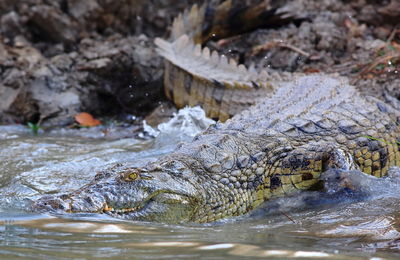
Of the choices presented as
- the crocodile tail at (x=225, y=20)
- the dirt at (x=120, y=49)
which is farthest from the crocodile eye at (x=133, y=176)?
the crocodile tail at (x=225, y=20)

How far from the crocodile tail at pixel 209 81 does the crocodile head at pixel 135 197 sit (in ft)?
7.95

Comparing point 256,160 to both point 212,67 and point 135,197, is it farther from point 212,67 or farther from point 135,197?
point 212,67

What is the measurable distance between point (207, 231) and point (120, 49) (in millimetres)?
4787

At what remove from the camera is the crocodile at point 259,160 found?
128 inches

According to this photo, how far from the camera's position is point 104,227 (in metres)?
2.93

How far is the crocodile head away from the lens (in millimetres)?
3156

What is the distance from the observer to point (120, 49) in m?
7.53

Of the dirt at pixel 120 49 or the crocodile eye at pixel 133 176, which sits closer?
the crocodile eye at pixel 133 176

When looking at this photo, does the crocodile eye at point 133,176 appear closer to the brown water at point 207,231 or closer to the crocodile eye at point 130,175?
the crocodile eye at point 130,175

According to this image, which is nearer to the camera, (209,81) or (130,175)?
(130,175)

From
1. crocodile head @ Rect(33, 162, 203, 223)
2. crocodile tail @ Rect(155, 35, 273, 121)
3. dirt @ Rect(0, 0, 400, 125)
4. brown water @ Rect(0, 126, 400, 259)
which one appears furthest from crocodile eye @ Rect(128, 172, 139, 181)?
dirt @ Rect(0, 0, 400, 125)

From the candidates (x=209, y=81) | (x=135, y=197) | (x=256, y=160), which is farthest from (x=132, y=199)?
(x=209, y=81)

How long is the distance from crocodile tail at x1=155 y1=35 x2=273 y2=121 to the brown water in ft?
6.13

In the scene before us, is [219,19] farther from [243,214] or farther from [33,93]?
[243,214]
